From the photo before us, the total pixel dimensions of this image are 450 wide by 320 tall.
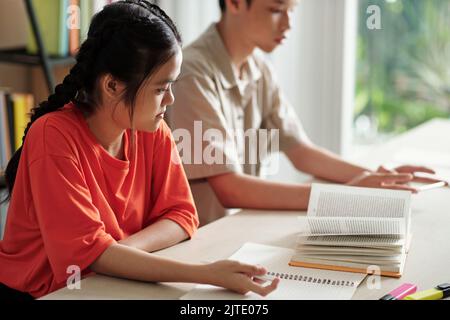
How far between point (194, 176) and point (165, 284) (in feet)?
1.87

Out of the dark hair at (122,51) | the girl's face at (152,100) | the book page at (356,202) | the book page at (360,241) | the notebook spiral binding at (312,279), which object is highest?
the dark hair at (122,51)

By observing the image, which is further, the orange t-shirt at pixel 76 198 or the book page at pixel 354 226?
the book page at pixel 354 226

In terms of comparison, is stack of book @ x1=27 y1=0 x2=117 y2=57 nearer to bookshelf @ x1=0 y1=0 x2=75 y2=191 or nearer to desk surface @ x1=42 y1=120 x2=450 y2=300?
bookshelf @ x1=0 y1=0 x2=75 y2=191

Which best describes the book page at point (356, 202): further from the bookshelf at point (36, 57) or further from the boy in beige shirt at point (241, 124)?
the bookshelf at point (36, 57)

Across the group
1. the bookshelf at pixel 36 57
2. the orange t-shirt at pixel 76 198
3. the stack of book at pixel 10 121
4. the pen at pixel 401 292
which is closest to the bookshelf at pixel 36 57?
the bookshelf at pixel 36 57

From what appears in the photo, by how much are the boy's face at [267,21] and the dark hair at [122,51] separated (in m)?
0.61

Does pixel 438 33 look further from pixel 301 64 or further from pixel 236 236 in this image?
pixel 236 236

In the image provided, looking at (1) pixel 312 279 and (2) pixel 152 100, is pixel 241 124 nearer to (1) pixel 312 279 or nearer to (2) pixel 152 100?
(2) pixel 152 100

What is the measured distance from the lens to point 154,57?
4.12 feet

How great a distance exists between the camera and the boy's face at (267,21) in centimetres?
188

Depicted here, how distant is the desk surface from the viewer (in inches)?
44.4

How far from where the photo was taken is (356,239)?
1.26 m

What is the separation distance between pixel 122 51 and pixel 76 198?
280 mm

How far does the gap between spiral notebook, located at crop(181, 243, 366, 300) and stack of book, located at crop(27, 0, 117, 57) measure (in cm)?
150
